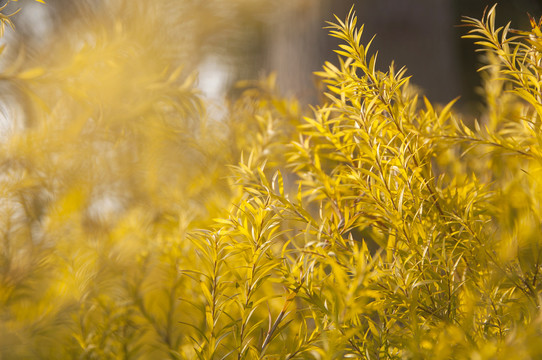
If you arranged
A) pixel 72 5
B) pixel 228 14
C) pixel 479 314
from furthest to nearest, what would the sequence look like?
pixel 228 14, pixel 72 5, pixel 479 314

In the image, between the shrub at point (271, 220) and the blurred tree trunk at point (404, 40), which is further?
the blurred tree trunk at point (404, 40)

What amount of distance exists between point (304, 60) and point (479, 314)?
568 mm

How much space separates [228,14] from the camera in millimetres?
1475

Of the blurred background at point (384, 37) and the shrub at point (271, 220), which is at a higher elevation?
the blurred background at point (384, 37)

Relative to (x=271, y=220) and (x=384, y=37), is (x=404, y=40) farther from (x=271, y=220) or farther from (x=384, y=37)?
(x=271, y=220)

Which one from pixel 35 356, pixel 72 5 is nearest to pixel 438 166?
pixel 35 356

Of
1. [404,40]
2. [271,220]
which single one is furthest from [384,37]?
[271,220]

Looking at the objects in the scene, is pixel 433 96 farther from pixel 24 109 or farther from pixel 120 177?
pixel 24 109

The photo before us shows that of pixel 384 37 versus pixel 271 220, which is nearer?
pixel 271 220

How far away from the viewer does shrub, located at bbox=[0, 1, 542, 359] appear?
24 cm

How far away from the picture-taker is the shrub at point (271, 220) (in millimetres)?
241

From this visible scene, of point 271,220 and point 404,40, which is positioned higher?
point 404,40

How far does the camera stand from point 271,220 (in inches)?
9.9

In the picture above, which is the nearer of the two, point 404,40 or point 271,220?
point 271,220
